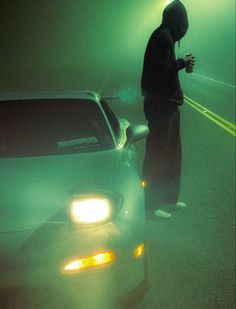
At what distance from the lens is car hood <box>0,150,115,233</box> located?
8.00 ft

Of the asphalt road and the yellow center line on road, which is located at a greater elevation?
the asphalt road

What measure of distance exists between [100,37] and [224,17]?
114 feet

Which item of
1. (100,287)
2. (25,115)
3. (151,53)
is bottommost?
(100,287)

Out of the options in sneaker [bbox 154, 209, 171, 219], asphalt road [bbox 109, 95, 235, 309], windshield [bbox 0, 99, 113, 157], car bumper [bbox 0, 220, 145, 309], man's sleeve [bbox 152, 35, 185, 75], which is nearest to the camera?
car bumper [bbox 0, 220, 145, 309]

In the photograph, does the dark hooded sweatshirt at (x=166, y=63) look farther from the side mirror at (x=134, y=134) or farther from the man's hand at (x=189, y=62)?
the side mirror at (x=134, y=134)

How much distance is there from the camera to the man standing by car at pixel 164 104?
420cm

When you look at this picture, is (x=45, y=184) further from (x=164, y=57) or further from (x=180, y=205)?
(x=180, y=205)

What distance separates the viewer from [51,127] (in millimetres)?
3732

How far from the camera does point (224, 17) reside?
5203 cm

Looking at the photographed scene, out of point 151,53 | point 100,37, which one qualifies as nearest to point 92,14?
point 100,37

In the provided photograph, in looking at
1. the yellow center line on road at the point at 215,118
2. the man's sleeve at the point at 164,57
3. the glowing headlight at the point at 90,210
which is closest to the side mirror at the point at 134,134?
the man's sleeve at the point at 164,57

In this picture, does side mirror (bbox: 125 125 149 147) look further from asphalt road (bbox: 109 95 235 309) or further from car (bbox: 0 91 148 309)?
asphalt road (bbox: 109 95 235 309)

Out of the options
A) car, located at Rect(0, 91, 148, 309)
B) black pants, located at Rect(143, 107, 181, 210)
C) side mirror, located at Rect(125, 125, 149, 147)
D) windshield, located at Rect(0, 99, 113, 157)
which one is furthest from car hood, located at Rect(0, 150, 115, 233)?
black pants, located at Rect(143, 107, 181, 210)

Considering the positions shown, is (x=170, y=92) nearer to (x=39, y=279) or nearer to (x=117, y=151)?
(x=117, y=151)
